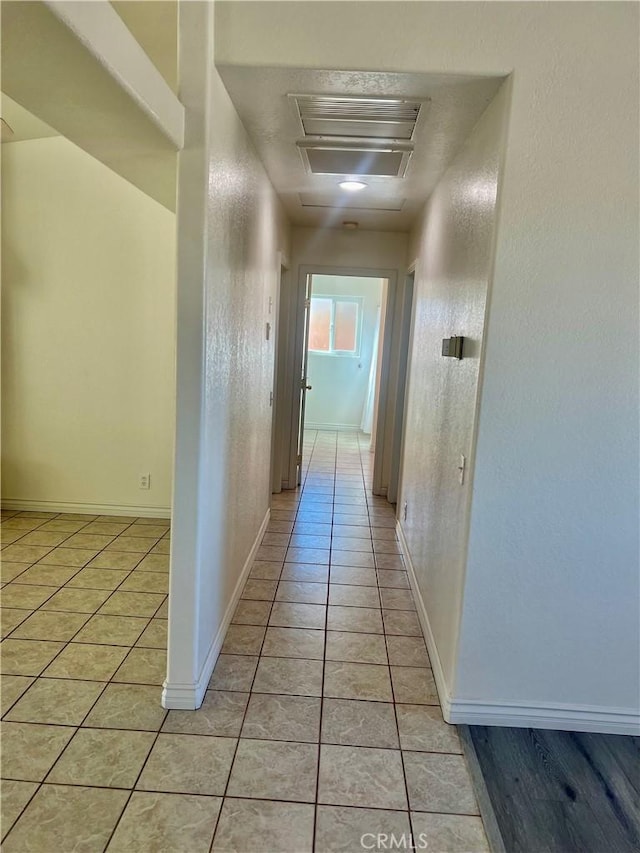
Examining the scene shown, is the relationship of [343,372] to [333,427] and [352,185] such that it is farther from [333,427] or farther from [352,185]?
[352,185]

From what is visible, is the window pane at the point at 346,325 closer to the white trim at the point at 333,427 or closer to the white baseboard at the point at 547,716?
the white trim at the point at 333,427

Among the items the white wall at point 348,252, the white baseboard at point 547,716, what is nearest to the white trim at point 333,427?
the white wall at point 348,252

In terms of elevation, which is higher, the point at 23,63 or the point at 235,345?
the point at 23,63

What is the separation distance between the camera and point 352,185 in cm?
309

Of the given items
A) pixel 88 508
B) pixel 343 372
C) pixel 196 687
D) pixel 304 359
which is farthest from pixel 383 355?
pixel 196 687

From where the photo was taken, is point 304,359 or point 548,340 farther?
point 304,359

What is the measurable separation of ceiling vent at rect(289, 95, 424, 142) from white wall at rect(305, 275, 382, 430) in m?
5.61

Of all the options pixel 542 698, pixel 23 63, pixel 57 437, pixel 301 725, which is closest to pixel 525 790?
pixel 542 698

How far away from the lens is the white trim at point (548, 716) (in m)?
2.04

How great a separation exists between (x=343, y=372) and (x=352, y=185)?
509 cm

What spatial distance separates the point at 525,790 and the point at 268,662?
109 cm

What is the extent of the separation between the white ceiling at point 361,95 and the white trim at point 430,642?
220cm

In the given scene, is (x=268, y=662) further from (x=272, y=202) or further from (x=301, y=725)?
(x=272, y=202)

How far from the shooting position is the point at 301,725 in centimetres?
198
